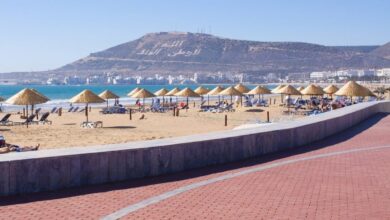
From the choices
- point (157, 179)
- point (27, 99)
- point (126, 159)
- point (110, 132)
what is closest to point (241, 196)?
point (157, 179)

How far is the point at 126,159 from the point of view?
6734mm

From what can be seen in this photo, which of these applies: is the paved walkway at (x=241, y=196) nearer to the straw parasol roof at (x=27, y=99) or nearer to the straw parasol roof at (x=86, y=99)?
the straw parasol roof at (x=27, y=99)

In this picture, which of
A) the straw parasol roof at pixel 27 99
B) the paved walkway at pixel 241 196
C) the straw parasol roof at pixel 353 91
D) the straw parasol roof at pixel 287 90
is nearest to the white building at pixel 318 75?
the straw parasol roof at pixel 287 90

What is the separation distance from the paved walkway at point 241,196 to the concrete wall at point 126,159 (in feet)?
0.51

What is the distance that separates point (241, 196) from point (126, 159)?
5.37 feet

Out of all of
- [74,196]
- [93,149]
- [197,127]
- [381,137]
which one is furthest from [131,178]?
[197,127]

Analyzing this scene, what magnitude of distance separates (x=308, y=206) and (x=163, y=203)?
1478mm

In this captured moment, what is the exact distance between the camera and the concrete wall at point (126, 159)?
5.92 metres

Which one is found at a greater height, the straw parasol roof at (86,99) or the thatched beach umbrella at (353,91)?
the thatched beach umbrella at (353,91)

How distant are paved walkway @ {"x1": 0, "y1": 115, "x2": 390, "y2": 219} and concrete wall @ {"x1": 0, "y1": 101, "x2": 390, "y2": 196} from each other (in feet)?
0.51

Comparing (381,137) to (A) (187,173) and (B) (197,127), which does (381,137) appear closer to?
(A) (187,173)

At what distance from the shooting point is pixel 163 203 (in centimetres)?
557

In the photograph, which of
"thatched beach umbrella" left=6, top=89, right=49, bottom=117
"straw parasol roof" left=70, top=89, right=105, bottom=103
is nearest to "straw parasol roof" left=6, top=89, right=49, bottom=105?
"thatched beach umbrella" left=6, top=89, right=49, bottom=117

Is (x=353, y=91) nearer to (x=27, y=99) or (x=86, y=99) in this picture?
(x=86, y=99)
